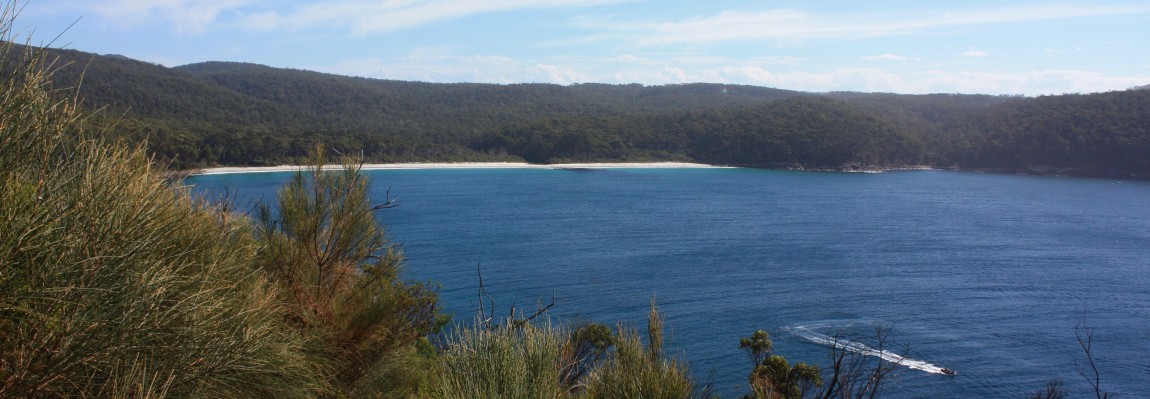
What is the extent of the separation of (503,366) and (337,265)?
11.1 feet

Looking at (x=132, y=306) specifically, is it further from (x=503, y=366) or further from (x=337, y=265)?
(x=337, y=265)

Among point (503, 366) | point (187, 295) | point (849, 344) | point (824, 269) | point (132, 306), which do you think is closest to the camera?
point (132, 306)

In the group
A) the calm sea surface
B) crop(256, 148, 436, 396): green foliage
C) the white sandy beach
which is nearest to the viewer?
crop(256, 148, 436, 396): green foliage

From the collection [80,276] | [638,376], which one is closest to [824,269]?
[638,376]

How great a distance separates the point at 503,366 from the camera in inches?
140

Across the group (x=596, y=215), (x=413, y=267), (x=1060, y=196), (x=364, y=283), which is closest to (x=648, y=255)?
(x=413, y=267)

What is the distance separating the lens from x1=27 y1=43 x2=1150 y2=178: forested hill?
6456 cm

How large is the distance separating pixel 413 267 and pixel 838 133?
64858 millimetres

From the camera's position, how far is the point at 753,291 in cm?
2200

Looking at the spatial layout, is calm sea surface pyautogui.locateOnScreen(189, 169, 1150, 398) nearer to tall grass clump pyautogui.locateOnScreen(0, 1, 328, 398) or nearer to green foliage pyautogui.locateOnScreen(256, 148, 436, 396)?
green foliage pyautogui.locateOnScreen(256, 148, 436, 396)

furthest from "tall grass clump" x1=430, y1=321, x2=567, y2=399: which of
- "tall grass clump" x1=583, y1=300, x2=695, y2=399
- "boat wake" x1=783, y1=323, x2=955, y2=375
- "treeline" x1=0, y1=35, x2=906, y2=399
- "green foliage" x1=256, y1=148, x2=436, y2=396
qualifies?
"boat wake" x1=783, y1=323, x2=955, y2=375

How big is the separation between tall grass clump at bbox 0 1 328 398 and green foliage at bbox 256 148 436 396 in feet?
9.26

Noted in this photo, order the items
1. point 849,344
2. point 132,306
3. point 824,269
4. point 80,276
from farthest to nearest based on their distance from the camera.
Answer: point 824,269, point 849,344, point 132,306, point 80,276

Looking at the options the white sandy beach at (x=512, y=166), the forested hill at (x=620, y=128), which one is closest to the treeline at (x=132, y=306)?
the forested hill at (x=620, y=128)
